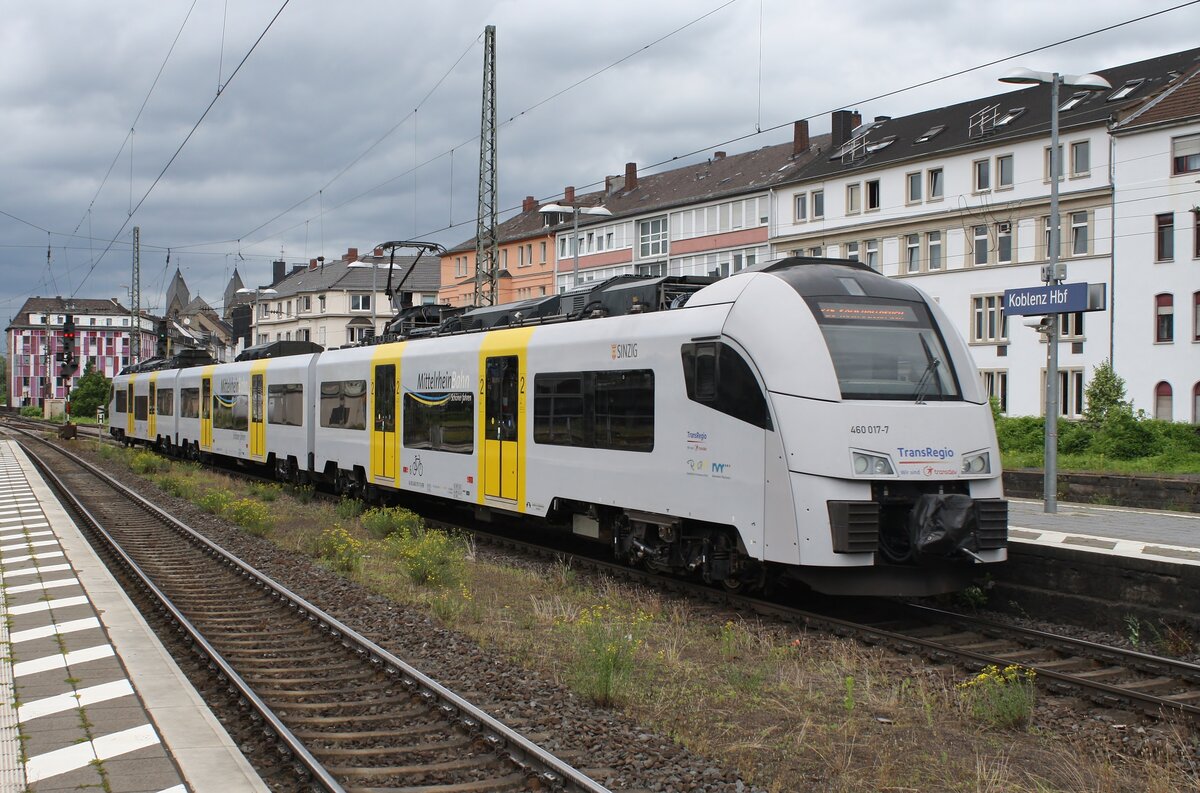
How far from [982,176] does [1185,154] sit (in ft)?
26.8

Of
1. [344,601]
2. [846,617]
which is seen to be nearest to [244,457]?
[344,601]

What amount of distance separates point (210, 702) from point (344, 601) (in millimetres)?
3790

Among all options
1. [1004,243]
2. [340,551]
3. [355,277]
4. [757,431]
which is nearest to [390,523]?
[340,551]

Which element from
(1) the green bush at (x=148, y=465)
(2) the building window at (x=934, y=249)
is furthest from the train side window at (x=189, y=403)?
(2) the building window at (x=934, y=249)

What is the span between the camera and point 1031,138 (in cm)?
4216

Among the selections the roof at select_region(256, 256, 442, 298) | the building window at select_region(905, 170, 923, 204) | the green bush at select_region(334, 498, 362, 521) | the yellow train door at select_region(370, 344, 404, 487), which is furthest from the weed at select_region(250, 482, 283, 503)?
the roof at select_region(256, 256, 442, 298)

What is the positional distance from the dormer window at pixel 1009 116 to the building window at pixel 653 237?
19858mm

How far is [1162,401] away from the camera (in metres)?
38.1

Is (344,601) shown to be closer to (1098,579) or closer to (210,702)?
(210,702)

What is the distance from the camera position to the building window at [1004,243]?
142 ft

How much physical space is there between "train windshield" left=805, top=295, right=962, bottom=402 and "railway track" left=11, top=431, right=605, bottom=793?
184 inches

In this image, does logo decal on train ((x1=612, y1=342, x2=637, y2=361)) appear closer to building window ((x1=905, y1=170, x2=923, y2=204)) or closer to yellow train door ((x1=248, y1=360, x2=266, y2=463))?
yellow train door ((x1=248, y1=360, x2=266, y2=463))

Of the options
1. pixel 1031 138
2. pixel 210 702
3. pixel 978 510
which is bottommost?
pixel 210 702

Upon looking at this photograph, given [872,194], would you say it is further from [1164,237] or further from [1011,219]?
[1164,237]
